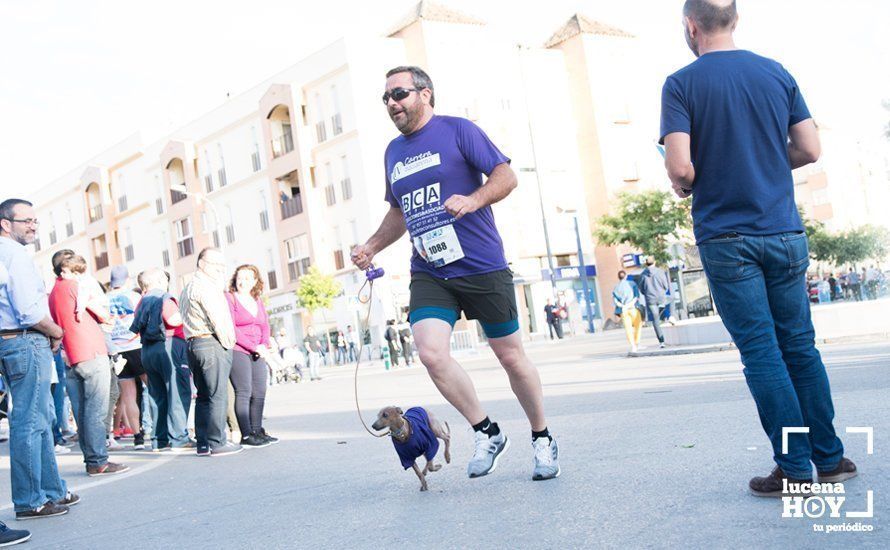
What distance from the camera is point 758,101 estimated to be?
3.88 m

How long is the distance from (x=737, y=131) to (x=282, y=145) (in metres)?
49.7

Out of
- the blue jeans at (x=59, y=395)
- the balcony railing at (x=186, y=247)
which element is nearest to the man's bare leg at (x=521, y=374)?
the blue jeans at (x=59, y=395)

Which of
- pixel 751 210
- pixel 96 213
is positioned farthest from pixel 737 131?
pixel 96 213

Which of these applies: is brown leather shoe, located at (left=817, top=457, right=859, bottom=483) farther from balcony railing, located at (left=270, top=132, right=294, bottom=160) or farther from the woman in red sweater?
balcony railing, located at (left=270, top=132, right=294, bottom=160)

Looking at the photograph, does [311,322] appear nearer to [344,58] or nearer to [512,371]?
[344,58]

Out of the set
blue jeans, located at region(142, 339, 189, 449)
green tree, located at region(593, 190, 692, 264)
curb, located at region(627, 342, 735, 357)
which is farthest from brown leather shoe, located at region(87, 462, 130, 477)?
green tree, located at region(593, 190, 692, 264)

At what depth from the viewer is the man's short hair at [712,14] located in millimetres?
3932

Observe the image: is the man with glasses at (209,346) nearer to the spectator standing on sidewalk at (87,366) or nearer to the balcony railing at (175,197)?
the spectator standing on sidewalk at (87,366)

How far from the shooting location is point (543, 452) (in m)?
5.09

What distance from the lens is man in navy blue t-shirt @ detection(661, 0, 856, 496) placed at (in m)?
3.85

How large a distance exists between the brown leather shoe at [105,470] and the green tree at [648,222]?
143 ft

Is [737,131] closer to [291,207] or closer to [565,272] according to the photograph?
[291,207]

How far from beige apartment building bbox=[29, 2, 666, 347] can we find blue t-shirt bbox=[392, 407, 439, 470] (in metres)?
36.9

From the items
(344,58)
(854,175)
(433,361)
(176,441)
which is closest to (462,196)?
(433,361)
